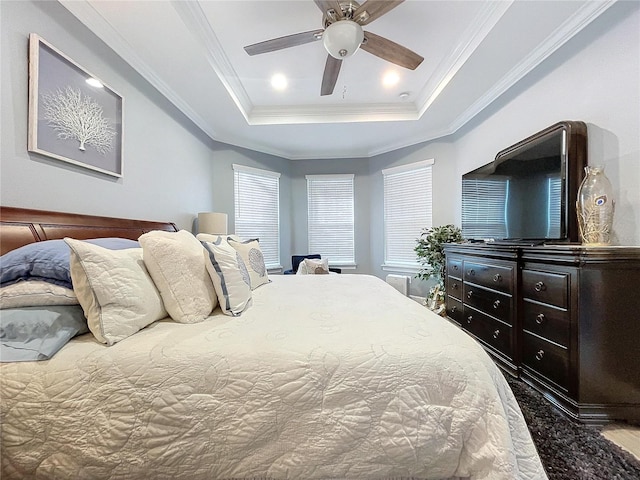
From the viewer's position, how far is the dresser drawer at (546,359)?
1551mm

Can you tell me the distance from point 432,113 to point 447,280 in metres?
2.07

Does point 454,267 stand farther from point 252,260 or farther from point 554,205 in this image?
point 252,260

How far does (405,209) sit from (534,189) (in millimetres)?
2162

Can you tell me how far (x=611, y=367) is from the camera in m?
1.46

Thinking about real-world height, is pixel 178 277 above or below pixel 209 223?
below

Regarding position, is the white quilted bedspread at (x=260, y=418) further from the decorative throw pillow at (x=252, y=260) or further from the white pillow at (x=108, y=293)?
the decorative throw pillow at (x=252, y=260)

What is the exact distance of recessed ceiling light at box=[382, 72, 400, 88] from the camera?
2.82 metres

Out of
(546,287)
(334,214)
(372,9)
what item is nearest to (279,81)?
(372,9)

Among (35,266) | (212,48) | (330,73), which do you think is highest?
(212,48)

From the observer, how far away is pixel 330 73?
7.50ft

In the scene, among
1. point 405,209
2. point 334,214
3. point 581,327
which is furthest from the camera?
point 334,214

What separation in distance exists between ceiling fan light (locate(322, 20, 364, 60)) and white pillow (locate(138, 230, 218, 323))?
163cm

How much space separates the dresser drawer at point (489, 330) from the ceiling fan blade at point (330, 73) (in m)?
2.43

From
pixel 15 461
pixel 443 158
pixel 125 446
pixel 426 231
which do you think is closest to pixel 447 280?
pixel 426 231
